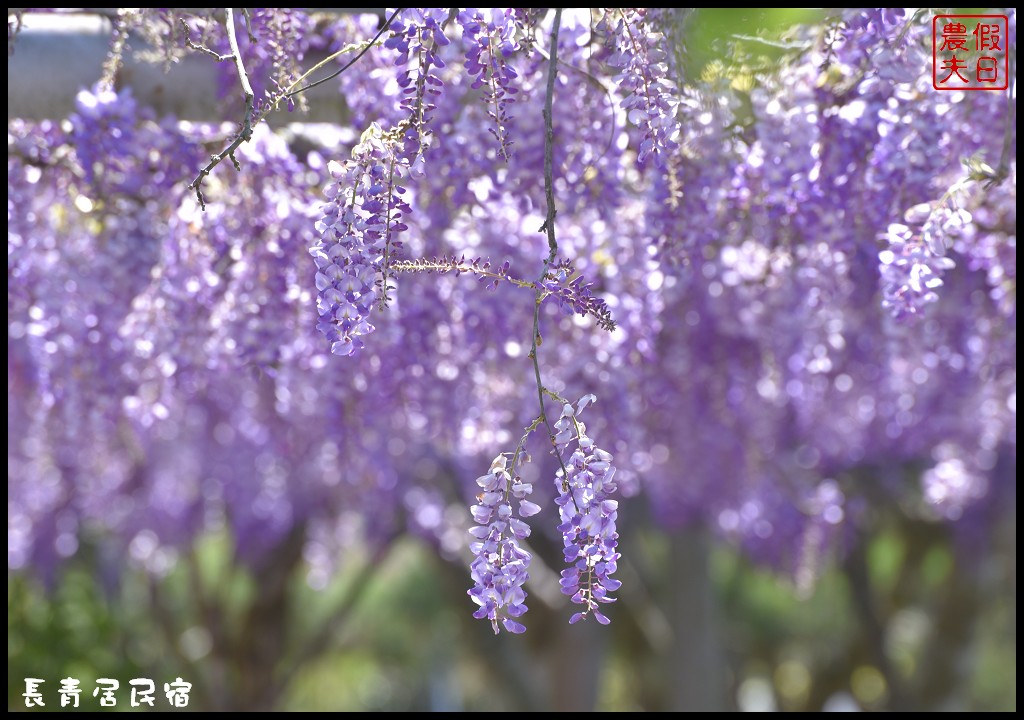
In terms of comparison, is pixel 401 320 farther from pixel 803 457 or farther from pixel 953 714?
pixel 953 714

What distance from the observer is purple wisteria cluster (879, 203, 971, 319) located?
311cm

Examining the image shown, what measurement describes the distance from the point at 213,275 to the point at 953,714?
28.7 ft

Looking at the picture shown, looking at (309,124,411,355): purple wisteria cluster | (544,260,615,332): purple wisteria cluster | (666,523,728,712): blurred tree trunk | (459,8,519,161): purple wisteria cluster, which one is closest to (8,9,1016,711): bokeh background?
(666,523,728,712): blurred tree trunk

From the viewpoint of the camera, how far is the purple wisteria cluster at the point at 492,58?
2.74m

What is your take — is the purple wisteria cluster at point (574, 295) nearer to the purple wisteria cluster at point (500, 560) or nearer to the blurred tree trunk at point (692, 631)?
the purple wisteria cluster at point (500, 560)

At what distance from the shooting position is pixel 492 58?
276 cm


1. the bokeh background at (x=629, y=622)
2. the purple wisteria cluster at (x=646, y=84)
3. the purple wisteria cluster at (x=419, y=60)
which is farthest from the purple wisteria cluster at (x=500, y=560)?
the bokeh background at (x=629, y=622)

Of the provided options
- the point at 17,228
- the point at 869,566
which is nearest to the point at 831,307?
the point at 17,228

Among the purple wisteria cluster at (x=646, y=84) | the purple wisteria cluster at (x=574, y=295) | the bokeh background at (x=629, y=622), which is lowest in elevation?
the bokeh background at (x=629, y=622)

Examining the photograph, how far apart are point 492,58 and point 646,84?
14.8 inches

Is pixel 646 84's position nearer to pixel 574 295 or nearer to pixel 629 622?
pixel 574 295

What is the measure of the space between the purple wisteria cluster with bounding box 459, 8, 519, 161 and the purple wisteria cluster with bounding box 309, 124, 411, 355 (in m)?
0.28

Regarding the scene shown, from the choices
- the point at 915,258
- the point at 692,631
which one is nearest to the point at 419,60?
the point at 915,258

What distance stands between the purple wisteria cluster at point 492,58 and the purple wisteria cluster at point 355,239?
281mm
